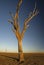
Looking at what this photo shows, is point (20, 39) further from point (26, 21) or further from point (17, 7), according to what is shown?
point (17, 7)

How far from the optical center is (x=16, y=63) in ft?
40.1

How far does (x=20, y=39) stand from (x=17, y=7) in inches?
81.8

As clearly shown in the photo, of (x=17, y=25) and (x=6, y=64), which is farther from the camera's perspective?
(x=17, y=25)

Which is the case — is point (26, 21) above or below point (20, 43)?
above

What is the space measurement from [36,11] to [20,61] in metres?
3.51

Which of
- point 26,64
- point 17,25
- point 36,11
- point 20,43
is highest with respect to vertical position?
point 36,11

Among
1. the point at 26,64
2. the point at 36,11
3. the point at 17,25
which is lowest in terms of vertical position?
the point at 26,64

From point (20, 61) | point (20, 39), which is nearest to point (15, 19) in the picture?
point (20, 39)

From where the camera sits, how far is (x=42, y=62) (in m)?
12.5

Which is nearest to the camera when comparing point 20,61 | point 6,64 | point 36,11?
point 6,64

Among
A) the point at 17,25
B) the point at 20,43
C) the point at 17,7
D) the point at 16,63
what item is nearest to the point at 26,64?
the point at 16,63

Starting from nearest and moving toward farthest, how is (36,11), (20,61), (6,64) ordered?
(6,64), (20,61), (36,11)

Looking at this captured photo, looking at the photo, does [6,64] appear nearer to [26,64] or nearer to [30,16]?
[26,64]

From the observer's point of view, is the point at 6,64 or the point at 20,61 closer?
the point at 6,64
